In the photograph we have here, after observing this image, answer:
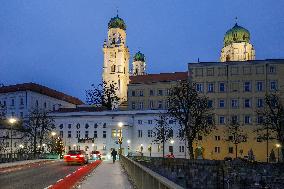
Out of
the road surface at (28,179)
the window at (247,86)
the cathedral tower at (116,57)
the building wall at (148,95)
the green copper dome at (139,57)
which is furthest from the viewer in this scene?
the green copper dome at (139,57)

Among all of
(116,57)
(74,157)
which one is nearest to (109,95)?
(116,57)

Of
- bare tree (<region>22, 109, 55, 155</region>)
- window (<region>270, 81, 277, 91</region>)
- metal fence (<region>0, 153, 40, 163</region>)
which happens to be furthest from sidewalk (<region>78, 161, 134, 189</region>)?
bare tree (<region>22, 109, 55, 155</region>)

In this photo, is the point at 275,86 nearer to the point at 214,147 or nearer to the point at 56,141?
the point at 214,147

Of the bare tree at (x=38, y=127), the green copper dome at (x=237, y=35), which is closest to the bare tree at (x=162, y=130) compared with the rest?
the bare tree at (x=38, y=127)

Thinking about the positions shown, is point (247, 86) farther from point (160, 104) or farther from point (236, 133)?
point (160, 104)

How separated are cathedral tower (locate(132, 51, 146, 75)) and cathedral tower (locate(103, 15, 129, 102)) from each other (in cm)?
3533

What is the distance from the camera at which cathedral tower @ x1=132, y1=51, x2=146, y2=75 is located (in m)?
173

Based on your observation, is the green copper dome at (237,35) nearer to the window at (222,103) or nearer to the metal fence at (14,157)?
the window at (222,103)

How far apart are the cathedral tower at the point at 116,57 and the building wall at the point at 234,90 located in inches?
1536

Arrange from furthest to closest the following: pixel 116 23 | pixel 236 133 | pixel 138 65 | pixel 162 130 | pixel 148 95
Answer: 1. pixel 138 65
2. pixel 116 23
3. pixel 148 95
4. pixel 162 130
5. pixel 236 133

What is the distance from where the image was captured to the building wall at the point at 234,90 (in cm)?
9425

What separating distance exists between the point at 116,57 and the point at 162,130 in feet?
146

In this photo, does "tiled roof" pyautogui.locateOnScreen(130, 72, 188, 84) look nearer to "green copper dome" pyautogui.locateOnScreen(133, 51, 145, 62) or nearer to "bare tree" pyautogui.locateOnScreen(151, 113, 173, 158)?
"bare tree" pyautogui.locateOnScreen(151, 113, 173, 158)

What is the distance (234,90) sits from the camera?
96.8 m
